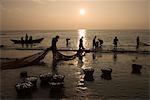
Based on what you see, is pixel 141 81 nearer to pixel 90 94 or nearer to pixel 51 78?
pixel 90 94

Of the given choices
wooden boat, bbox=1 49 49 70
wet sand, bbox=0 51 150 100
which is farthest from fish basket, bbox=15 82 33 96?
wooden boat, bbox=1 49 49 70

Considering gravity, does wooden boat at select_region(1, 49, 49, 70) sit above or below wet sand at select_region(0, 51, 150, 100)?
above

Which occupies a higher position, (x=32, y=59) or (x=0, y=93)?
(x=32, y=59)

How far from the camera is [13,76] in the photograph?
15820mm

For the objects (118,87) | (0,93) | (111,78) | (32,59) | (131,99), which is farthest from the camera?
(32,59)

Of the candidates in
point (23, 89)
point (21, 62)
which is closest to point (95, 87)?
point (23, 89)

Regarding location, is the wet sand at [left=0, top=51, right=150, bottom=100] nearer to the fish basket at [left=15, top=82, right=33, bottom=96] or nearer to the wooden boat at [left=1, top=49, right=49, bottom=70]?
the fish basket at [left=15, top=82, right=33, bottom=96]

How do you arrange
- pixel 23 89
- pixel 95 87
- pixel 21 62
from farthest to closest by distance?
pixel 21 62
pixel 95 87
pixel 23 89

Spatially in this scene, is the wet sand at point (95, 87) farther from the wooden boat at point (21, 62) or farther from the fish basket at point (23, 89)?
the wooden boat at point (21, 62)

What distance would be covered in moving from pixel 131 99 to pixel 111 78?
13.5 ft

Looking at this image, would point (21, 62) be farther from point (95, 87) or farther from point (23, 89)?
point (95, 87)

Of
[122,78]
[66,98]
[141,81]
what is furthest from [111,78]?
[66,98]

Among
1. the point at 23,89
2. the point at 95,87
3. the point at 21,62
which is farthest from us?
the point at 21,62

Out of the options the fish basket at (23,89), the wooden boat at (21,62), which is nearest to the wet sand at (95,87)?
the fish basket at (23,89)
